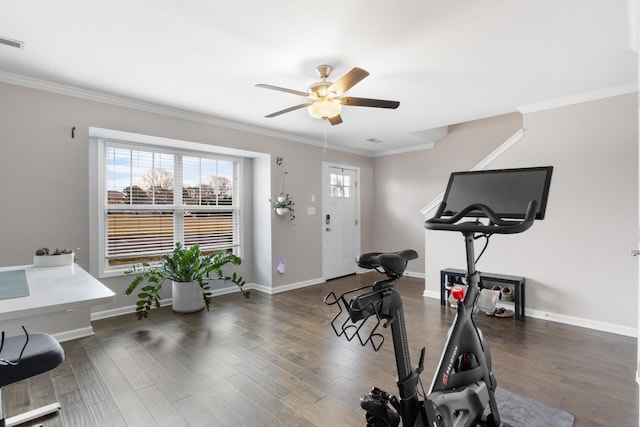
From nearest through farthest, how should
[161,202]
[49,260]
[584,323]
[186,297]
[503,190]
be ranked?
[503,190]
[49,260]
[584,323]
[186,297]
[161,202]

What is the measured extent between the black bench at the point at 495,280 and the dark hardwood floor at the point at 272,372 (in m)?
0.20

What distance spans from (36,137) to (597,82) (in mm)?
5186

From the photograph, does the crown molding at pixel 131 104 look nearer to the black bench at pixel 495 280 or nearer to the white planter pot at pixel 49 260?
the white planter pot at pixel 49 260

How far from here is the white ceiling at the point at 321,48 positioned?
1945mm

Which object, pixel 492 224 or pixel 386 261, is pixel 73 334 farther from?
pixel 492 224

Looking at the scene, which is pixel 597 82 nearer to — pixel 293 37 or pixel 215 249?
pixel 293 37

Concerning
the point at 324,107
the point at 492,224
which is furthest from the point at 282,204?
the point at 492,224

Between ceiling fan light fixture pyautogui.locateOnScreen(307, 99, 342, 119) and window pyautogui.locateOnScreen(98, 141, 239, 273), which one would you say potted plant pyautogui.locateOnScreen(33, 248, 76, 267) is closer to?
window pyautogui.locateOnScreen(98, 141, 239, 273)

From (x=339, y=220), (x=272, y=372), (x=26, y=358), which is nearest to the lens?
(x=26, y=358)

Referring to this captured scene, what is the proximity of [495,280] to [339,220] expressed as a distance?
2.84 metres

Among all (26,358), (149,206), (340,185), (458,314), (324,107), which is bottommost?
(26,358)

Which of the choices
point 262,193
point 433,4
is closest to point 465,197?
point 433,4

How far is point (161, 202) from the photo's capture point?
4.11 meters

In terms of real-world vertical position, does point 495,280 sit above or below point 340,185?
below
